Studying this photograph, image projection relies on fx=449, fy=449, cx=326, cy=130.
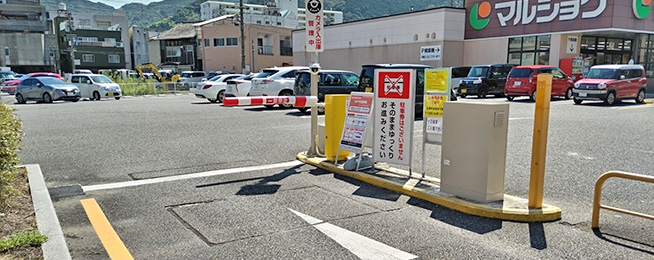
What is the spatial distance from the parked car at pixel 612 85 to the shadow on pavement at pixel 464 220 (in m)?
15.5

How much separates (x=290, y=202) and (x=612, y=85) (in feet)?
55.8

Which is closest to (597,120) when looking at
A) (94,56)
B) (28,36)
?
(28,36)

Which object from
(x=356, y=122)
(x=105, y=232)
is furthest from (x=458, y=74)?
(x=105, y=232)

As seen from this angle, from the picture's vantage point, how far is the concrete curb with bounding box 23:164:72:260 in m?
3.69

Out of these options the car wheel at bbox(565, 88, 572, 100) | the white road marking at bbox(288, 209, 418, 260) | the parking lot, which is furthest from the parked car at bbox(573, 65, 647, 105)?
the white road marking at bbox(288, 209, 418, 260)

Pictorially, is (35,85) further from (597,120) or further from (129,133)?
(597,120)

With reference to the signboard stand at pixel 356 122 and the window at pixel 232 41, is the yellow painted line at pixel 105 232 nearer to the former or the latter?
the signboard stand at pixel 356 122

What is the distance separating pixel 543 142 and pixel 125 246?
4252 millimetres

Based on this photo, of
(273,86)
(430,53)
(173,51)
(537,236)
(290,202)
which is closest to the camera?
(537,236)

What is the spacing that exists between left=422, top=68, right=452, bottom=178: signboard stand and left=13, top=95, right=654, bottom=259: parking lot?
3.02 ft

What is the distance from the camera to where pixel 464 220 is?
4.77 metres

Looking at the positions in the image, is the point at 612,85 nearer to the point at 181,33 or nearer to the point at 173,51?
the point at 181,33

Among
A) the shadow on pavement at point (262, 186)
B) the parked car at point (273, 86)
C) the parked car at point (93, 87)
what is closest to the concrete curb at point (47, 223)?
the shadow on pavement at point (262, 186)

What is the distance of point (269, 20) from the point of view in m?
81.9
